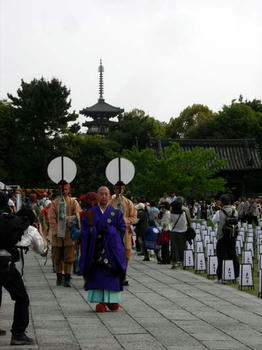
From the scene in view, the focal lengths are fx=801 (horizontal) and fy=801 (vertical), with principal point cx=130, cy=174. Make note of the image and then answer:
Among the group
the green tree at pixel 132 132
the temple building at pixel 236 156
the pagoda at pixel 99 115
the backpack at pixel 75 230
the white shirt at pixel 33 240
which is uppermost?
the pagoda at pixel 99 115

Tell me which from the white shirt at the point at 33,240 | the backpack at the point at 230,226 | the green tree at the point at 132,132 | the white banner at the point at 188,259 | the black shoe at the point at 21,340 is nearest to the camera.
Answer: the black shoe at the point at 21,340

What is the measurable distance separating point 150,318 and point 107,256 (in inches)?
40.1

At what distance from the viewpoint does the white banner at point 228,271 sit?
1484 centimetres

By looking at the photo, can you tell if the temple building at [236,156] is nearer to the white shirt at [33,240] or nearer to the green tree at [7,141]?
the green tree at [7,141]

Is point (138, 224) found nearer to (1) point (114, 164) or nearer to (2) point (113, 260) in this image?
(1) point (114, 164)

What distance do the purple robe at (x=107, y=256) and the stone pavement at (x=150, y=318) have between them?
0.42m

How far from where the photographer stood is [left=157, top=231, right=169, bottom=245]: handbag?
19859 millimetres

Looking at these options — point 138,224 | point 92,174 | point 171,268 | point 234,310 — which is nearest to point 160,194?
point 92,174

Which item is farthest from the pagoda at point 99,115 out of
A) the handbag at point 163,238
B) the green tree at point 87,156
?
the handbag at point 163,238

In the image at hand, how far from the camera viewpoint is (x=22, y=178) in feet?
196

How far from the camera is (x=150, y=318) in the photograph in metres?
10.1

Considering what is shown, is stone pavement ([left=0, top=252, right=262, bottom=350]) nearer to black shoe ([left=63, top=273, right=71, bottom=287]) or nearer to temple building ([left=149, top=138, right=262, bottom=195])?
black shoe ([left=63, top=273, right=71, bottom=287])

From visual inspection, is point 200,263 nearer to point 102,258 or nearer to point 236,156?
point 102,258

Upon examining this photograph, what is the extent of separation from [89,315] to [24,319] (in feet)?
8.08
